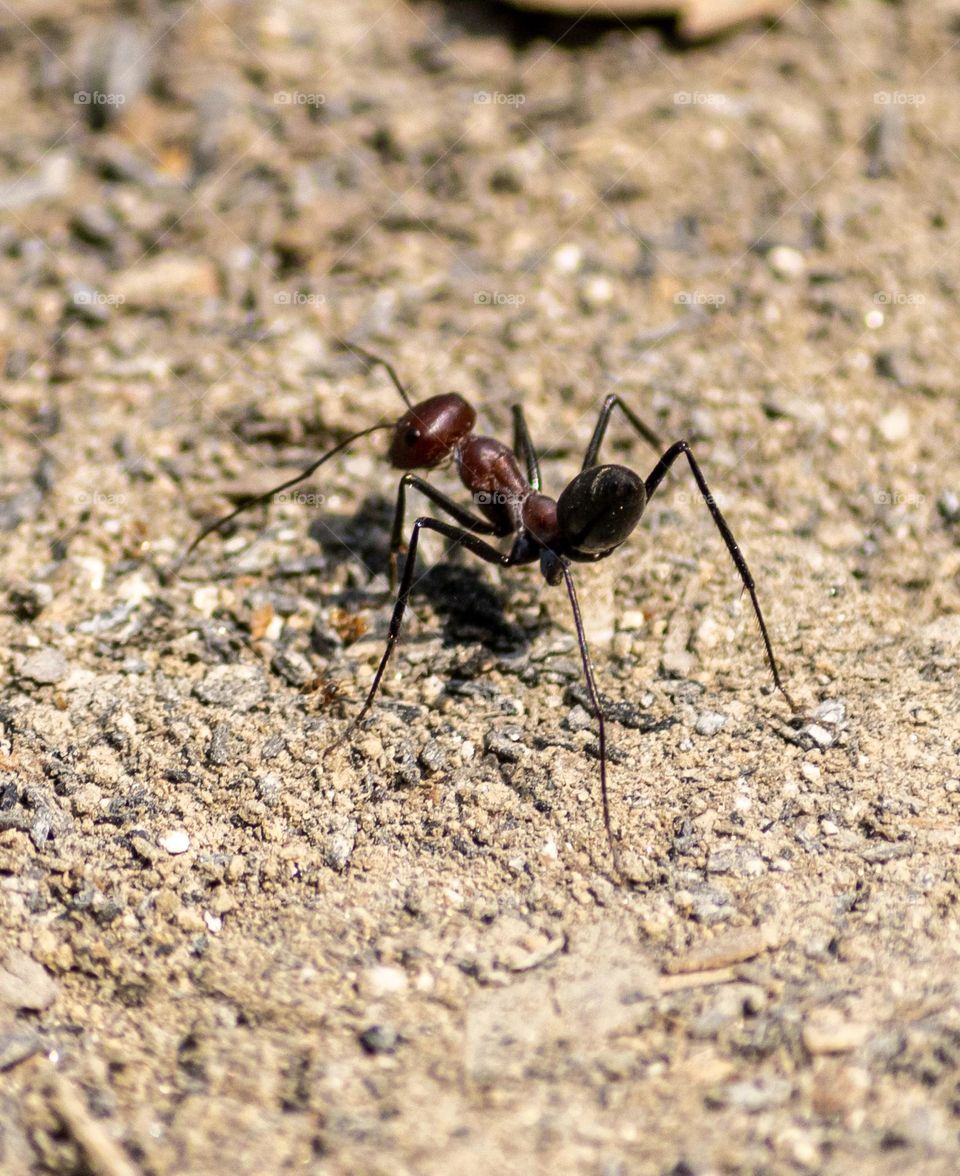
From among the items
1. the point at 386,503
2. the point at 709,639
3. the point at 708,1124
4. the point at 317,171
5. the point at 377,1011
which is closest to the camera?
the point at 708,1124

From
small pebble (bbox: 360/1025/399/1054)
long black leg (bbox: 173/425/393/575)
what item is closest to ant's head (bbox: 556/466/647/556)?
long black leg (bbox: 173/425/393/575)

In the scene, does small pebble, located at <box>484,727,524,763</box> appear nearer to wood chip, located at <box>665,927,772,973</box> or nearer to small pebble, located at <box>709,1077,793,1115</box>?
wood chip, located at <box>665,927,772,973</box>

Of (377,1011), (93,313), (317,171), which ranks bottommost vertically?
(377,1011)

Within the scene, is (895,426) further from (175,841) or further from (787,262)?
(175,841)

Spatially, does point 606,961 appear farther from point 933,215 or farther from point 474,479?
point 933,215

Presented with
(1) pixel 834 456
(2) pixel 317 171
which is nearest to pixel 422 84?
(2) pixel 317 171

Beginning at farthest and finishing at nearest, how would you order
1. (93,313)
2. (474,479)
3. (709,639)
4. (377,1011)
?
(93,313) < (474,479) < (709,639) < (377,1011)

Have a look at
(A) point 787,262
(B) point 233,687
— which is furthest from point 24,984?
(A) point 787,262

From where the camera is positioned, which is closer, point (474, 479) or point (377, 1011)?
point (377, 1011)
